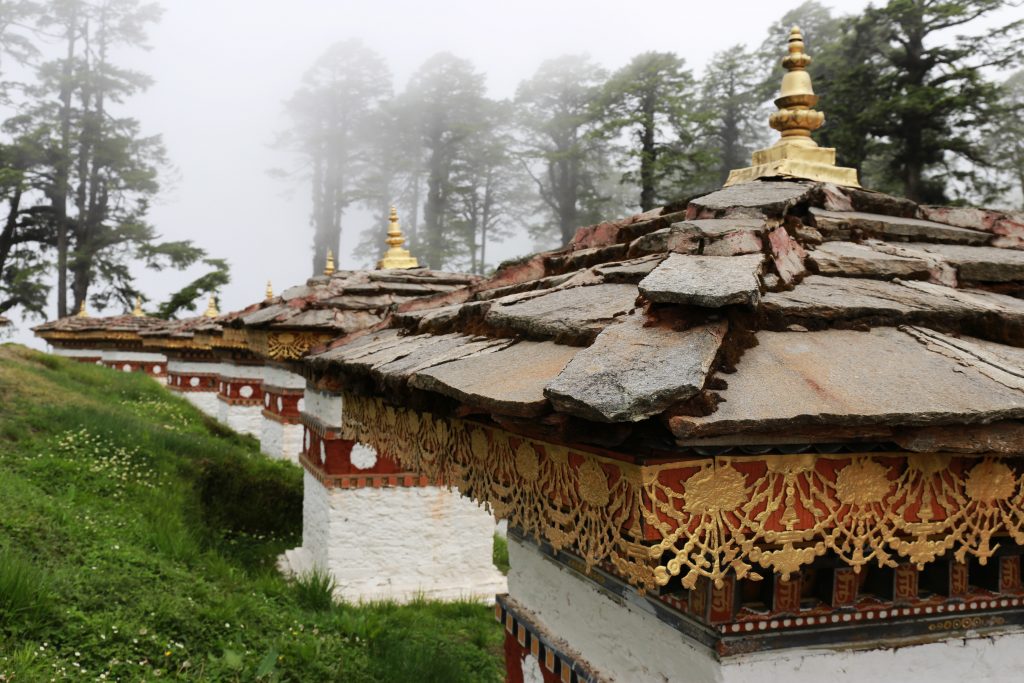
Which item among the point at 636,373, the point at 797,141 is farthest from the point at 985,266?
the point at 636,373

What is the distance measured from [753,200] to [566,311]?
894 mm

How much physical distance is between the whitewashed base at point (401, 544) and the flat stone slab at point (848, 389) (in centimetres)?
577

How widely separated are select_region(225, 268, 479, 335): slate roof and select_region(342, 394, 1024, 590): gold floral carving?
169 inches

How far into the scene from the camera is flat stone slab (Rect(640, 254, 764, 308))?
1.75 m

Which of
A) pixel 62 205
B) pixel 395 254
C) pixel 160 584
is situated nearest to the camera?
pixel 160 584

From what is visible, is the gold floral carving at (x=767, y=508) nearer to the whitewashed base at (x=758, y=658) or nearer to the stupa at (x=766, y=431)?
the stupa at (x=766, y=431)

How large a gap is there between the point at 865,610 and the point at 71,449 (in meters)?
7.75

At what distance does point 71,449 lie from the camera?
7.72m

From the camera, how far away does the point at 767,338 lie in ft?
6.18

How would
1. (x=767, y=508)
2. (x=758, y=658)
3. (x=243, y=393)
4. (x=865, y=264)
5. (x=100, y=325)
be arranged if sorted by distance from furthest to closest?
(x=100, y=325)
(x=243, y=393)
(x=865, y=264)
(x=758, y=658)
(x=767, y=508)

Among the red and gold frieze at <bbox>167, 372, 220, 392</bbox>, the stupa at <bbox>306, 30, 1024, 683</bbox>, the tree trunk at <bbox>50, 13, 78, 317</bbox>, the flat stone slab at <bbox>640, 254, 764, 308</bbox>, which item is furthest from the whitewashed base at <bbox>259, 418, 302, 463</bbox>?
the tree trunk at <bbox>50, 13, 78, 317</bbox>

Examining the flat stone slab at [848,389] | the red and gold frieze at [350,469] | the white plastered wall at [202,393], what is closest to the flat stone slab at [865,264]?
the flat stone slab at [848,389]

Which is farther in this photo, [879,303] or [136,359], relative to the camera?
[136,359]

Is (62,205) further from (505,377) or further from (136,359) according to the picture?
(505,377)
